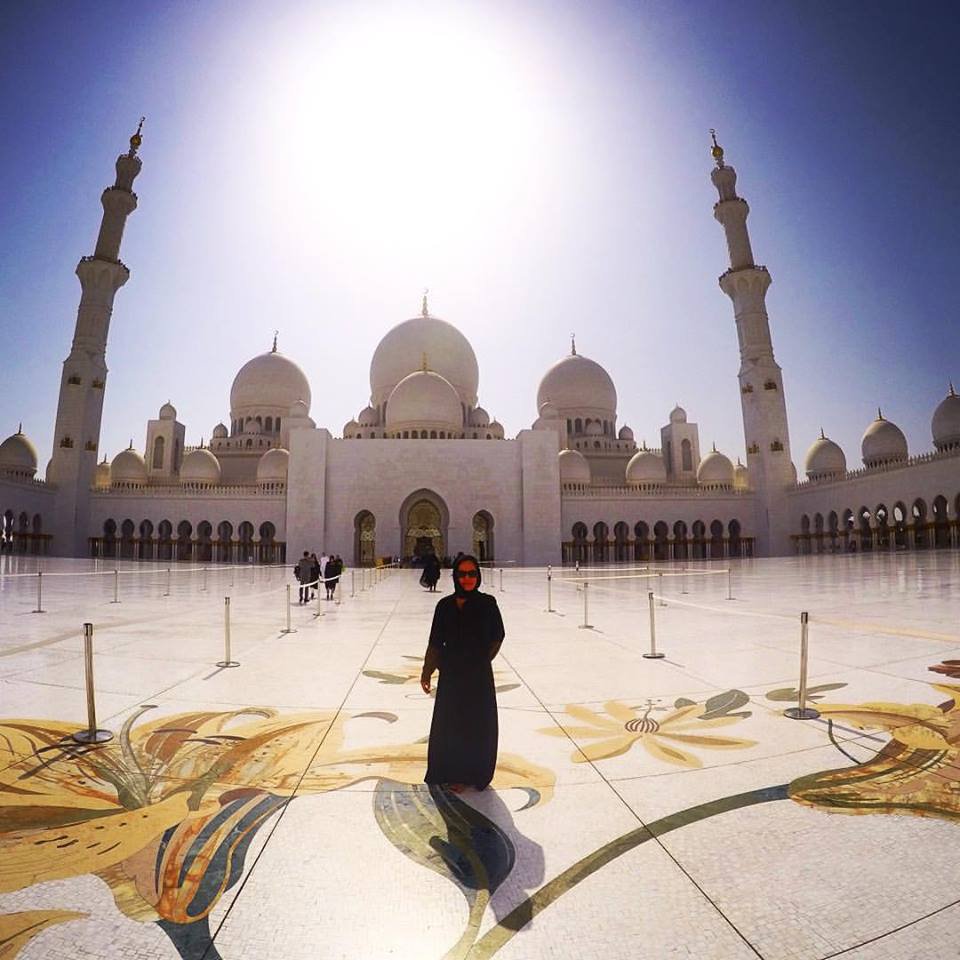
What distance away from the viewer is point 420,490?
30719 millimetres

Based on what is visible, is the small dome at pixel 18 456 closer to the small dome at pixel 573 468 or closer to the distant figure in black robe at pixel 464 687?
the small dome at pixel 573 468

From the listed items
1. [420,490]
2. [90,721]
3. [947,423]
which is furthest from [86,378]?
[947,423]

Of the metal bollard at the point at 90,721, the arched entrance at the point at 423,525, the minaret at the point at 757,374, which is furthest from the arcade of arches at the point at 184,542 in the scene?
the metal bollard at the point at 90,721

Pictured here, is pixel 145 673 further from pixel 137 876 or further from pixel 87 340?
pixel 87 340

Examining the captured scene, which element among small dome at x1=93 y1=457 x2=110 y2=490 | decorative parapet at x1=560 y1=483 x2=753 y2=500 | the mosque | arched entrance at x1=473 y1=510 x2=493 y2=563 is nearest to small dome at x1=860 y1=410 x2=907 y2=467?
the mosque

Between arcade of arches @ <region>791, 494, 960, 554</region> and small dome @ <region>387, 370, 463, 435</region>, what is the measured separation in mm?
20075

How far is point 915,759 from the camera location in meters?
2.85

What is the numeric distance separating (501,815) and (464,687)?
1.93 ft

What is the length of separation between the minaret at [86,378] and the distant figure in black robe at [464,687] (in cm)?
3552

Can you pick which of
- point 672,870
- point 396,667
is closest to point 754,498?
point 396,667

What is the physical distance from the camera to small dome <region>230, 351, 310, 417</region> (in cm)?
4272

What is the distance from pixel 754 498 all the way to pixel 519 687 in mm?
34658

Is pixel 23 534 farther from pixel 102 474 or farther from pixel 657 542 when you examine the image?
pixel 657 542

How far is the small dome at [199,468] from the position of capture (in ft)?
121
